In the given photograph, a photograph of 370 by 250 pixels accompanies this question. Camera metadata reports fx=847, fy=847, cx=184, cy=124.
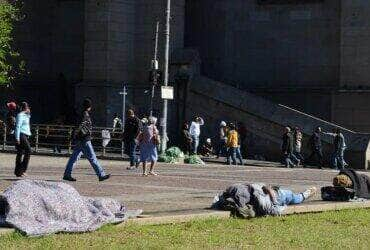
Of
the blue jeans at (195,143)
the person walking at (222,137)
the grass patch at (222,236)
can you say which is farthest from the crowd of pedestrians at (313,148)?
the grass patch at (222,236)

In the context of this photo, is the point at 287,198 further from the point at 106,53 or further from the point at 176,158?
the point at 106,53

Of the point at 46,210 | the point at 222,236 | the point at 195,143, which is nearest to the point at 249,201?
the point at 222,236

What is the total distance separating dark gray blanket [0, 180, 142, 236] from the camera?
31.2ft

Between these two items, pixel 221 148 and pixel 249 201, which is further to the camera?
pixel 221 148

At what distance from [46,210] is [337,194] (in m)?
5.99

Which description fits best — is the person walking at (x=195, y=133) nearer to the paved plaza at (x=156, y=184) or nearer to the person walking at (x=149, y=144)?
the paved plaza at (x=156, y=184)

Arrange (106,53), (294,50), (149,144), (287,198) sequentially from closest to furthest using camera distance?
(287,198) → (149,144) → (106,53) → (294,50)

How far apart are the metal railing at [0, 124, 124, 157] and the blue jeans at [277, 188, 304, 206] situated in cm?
1953

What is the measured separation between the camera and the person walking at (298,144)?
1252 inches

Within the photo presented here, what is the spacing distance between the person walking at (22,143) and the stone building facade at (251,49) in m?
16.3

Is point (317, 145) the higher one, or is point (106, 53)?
point (106, 53)

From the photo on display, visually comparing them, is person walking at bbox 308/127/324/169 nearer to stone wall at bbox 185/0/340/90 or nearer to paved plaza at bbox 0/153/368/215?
stone wall at bbox 185/0/340/90

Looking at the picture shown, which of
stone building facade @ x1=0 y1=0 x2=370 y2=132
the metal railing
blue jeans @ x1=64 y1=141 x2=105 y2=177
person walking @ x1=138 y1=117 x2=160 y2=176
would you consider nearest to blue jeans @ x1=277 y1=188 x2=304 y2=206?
blue jeans @ x1=64 y1=141 x2=105 y2=177

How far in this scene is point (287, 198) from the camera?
13.0 meters
